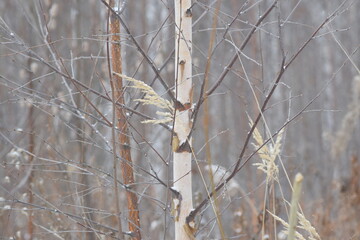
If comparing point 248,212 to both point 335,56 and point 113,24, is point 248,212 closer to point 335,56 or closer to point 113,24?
point 113,24

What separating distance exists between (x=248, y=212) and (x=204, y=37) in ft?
16.1

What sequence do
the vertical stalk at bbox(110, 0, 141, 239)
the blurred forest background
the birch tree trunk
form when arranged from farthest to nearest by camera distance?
the blurred forest background < the vertical stalk at bbox(110, 0, 141, 239) < the birch tree trunk

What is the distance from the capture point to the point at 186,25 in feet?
8.02

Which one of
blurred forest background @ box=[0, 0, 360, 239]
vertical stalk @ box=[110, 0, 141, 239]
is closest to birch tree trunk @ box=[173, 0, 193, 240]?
vertical stalk @ box=[110, 0, 141, 239]

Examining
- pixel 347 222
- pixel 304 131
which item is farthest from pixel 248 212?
pixel 304 131

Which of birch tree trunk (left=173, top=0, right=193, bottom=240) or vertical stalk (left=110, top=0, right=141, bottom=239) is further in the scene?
vertical stalk (left=110, top=0, right=141, bottom=239)

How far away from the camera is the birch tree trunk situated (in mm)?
2439

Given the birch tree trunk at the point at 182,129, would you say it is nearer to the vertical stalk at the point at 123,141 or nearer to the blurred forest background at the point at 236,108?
the vertical stalk at the point at 123,141

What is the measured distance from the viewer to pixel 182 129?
2436mm

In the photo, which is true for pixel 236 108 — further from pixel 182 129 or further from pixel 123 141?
pixel 182 129

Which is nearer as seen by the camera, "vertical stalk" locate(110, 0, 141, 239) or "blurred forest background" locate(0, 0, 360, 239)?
"vertical stalk" locate(110, 0, 141, 239)

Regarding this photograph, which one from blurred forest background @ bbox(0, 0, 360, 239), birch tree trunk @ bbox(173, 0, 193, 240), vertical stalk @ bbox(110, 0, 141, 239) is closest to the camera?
birch tree trunk @ bbox(173, 0, 193, 240)

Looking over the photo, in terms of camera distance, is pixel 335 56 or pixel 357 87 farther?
pixel 335 56

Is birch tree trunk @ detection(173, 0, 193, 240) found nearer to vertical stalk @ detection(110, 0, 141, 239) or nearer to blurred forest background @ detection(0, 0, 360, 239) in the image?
vertical stalk @ detection(110, 0, 141, 239)
